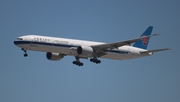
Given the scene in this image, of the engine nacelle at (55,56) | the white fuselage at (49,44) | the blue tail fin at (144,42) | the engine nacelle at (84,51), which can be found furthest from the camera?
the blue tail fin at (144,42)

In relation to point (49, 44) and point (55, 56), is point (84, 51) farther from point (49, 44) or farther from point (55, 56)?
point (55, 56)

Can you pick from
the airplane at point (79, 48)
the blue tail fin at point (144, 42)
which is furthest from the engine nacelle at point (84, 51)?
the blue tail fin at point (144, 42)

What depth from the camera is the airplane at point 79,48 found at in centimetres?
6475

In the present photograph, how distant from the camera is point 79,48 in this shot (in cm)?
6681

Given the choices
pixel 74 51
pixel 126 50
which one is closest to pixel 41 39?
pixel 74 51

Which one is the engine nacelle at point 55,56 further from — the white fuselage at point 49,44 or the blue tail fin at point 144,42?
the blue tail fin at point 144,42

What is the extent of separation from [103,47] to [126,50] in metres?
5.75

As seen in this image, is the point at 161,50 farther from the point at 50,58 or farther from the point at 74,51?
the point at 50,58

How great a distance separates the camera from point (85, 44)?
68.8 m

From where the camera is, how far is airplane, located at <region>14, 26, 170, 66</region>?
212ft

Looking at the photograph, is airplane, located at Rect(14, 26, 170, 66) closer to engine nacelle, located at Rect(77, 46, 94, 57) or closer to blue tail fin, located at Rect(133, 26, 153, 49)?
engine nacelle, located at Rect(77, 46, 94, 57)

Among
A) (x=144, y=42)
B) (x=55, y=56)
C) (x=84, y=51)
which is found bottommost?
(x=84, y=51)

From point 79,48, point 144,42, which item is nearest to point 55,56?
point 79,48

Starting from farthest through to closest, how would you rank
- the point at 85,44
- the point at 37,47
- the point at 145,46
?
1. the point at 145,46
2. the point at 85,44
3. the point at 37,47
